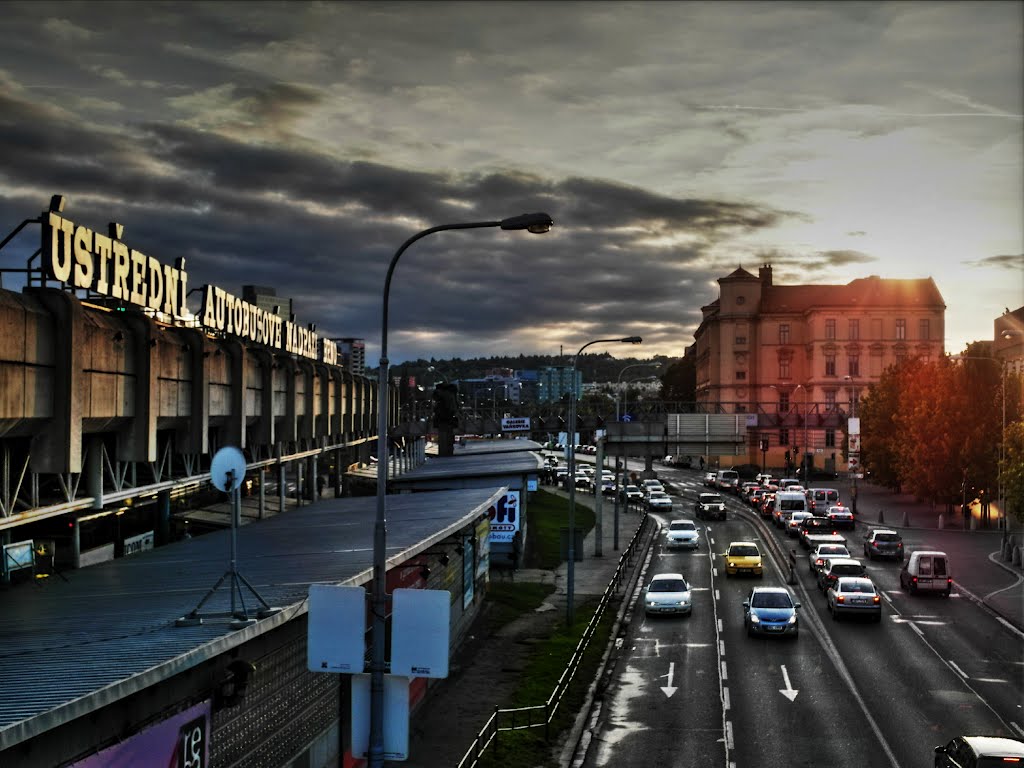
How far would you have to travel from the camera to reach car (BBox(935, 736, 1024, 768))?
671 inches

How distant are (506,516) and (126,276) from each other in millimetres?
24832

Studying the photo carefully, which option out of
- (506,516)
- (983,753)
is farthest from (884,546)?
(983,753)

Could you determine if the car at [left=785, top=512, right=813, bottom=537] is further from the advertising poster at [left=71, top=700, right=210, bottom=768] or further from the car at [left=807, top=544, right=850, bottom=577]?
the advertising poster at [left=71, top=700, right=210, bottom=768]

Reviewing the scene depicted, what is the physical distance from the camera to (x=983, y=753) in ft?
56.5

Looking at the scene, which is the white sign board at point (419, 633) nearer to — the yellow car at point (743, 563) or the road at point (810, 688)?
the road at point (810, 688)

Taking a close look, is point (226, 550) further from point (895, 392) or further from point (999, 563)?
point (895, 392)

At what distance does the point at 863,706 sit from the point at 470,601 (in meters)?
14.0

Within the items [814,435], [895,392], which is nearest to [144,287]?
[895,392]

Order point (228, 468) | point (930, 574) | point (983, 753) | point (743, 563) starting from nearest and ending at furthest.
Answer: point (228, 468) → point (983, 753) → point (930, 574) → point (743, 563)

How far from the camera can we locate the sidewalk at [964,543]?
1662 inches

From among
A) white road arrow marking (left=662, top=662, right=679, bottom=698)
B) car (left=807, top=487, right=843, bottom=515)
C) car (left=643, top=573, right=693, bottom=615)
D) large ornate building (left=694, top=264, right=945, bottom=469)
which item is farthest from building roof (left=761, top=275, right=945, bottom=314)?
white road arrow marking (left=662, top=662, right=679, bottom=698)

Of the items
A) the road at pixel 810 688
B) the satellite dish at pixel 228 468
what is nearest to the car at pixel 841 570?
the road at pixel 810 688

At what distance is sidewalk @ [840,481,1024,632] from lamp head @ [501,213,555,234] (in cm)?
2779

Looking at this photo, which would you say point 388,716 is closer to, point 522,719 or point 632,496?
point 522,719
